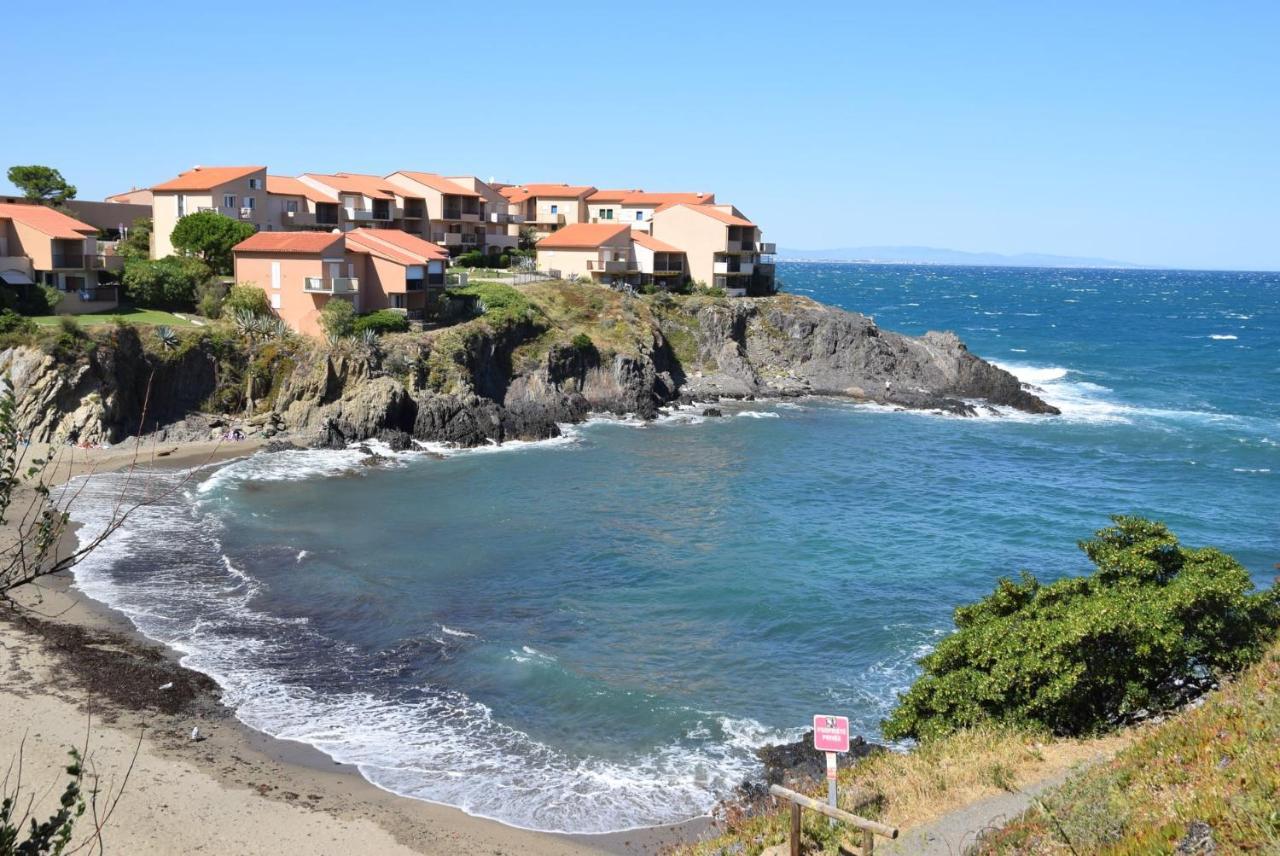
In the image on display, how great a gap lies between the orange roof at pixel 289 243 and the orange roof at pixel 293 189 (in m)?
13.2

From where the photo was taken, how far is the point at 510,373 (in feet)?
209

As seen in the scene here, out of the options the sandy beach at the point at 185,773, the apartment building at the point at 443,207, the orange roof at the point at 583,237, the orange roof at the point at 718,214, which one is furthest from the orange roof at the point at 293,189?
the sandy beach at the point at 185,773

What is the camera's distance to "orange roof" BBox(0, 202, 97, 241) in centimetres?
5659

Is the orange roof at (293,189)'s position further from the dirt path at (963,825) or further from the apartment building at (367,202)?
the dirt path at (963,825)

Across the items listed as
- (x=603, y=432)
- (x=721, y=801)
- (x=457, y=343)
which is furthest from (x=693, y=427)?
(x=721, y=801)

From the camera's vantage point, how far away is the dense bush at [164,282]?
59469mm

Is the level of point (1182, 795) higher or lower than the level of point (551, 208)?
lower

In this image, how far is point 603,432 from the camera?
59844 mm

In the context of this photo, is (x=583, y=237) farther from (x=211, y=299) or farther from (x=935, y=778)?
(x=935, y=778)

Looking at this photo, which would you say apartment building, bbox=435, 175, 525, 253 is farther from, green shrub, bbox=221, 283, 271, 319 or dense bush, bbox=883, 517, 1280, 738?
dense bush, bbox=883, 517, 1280, 738

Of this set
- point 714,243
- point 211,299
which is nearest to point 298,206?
point 211,299

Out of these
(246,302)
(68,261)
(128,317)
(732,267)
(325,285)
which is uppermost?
(732,267)

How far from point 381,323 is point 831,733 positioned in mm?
47868

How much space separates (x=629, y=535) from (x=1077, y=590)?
20572 mm
